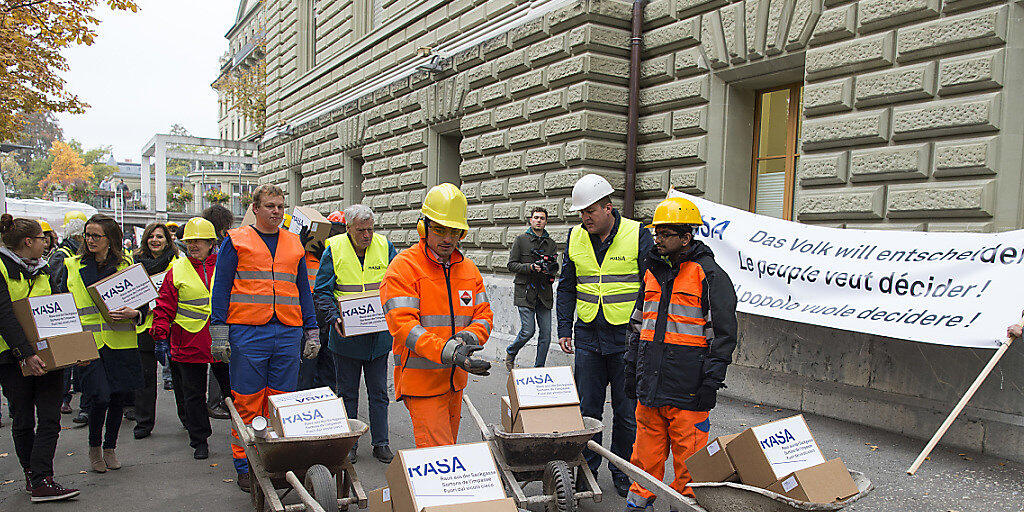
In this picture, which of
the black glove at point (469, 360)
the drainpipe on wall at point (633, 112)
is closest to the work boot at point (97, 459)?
the black glove at point (469, 360)

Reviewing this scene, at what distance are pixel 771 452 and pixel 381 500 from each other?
1.80 m

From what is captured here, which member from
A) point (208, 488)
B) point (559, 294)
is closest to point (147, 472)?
point (208, 488)

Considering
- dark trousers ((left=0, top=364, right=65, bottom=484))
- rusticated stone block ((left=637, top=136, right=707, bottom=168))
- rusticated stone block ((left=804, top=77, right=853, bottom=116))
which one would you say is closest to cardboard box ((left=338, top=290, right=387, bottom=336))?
dark trousers ((left=0, top=364, right=65, bottom=484))

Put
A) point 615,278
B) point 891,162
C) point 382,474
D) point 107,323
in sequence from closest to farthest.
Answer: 1. point 615,278
2. point 382,474
3. point 107,323
4. point 891,162

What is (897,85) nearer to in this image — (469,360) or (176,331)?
(469,360)

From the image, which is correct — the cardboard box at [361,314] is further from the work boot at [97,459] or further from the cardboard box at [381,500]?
the cardboard box at [381,500]

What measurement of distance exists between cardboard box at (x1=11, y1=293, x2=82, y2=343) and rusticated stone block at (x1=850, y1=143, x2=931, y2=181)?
21.6 ft

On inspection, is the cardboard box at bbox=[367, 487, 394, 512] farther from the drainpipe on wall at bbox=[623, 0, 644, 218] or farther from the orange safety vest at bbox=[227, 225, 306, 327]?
the drainpipe on wall at bbox=[623, 0, 644, 218]

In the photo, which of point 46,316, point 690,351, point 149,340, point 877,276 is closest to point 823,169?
point 877,276

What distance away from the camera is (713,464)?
348 centimetres

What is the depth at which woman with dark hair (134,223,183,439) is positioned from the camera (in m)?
Answer: 6.27

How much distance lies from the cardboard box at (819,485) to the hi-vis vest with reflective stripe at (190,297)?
465 centimetres

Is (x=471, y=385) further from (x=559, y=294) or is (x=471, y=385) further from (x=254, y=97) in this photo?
(x=254, y=97)

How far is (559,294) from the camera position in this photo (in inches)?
206
